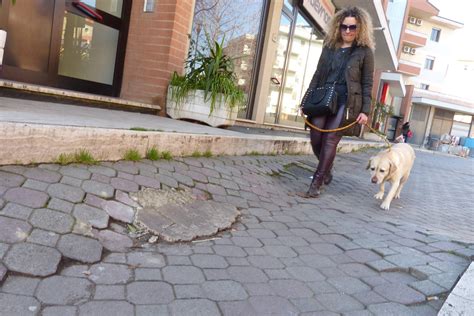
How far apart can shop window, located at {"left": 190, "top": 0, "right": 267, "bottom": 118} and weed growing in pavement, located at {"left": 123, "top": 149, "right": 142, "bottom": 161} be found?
3493mm

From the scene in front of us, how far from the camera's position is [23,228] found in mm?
2059

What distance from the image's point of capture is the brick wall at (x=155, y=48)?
5648 mm

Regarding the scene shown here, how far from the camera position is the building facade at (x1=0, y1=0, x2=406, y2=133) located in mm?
4852

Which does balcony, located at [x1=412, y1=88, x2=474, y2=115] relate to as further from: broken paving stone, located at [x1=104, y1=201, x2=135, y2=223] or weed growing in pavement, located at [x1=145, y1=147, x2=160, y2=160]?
broken paving stone, located at [x1=104, y1=201, x2=135, y2=223]

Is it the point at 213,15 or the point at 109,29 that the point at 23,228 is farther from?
the point at 213,15

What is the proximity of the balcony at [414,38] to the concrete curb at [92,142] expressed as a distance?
132 ft

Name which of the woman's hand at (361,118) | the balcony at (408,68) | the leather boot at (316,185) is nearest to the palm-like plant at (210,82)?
the leather boot at (316,185)

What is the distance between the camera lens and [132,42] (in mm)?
6008

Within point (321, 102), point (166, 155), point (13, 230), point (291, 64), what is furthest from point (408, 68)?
point (13, 230)

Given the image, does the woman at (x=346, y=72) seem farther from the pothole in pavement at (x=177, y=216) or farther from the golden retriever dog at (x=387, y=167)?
the pothole in pavement at (x=177, y=216)

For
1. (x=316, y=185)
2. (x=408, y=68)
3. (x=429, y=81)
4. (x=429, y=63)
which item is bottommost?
(x=316, y=185)

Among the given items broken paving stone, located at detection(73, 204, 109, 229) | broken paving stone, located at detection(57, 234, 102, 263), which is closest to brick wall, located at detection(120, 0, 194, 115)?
broken paving stone, located at detection(73, 204, 109, 229)

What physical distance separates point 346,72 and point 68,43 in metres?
3.84

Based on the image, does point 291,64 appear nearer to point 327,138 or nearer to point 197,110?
point 197,110
